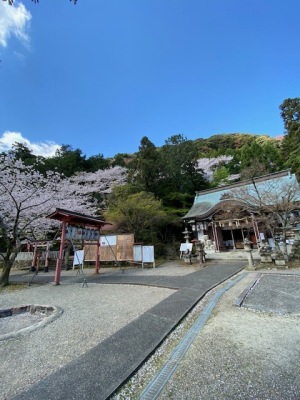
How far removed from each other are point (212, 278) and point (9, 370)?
19.8 ft

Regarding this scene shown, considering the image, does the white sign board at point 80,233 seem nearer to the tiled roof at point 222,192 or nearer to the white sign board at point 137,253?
the white sign board at point 137,253

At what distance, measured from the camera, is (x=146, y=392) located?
2.08 m

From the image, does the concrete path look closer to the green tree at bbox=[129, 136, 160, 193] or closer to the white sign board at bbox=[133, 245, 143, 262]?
the white sign board at bbox=[133, 245, 143, 262]

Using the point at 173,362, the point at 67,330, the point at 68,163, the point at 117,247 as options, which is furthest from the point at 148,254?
the point at 68,163

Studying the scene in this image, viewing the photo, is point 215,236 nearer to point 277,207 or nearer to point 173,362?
point 277,207

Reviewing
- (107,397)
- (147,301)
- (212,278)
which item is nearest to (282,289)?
(212,278)

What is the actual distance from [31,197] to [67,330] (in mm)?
12023

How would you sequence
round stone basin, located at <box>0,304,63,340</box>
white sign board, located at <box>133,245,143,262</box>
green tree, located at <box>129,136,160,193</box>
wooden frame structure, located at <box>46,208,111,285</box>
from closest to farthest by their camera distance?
round stone basin, located at <box>0,304,63,340</box>
wooden frame structure, located at <box>46,208,111,285</box>
white sign board, located at <box>133,245,143,262</box>
green tree, located at <box>129,136,160,193</box>

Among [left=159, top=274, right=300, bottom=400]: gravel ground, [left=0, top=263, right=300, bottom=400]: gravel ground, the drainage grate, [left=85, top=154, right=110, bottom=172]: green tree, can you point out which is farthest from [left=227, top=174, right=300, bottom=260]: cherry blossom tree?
[left=85, top=154, right=110, bottom=172]: green tree

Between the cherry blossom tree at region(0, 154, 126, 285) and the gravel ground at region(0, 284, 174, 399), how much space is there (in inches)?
138

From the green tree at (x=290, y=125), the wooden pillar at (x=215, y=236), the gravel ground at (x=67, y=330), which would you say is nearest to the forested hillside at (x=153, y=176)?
the green tree at (x=290, y=125)

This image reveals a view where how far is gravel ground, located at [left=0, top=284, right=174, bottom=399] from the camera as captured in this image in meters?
2.55

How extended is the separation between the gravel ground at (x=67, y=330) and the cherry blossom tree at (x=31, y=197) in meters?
3.50

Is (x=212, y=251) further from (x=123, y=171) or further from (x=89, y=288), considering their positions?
(x=123, y=171)
